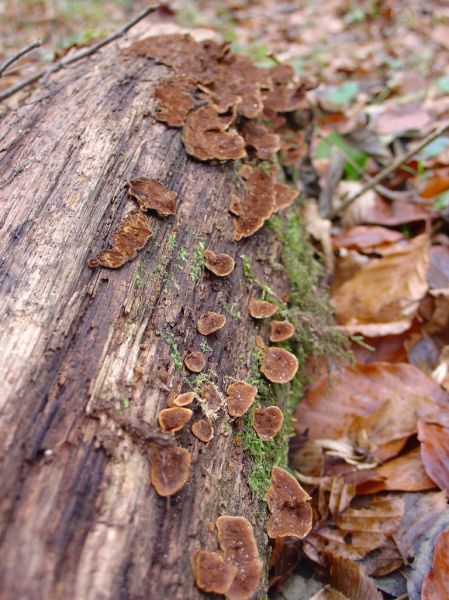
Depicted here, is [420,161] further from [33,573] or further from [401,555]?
[33,573]

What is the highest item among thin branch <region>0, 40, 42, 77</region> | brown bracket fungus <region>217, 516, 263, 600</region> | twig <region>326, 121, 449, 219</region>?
thin branch <region>0, 40, 42, 77</region>

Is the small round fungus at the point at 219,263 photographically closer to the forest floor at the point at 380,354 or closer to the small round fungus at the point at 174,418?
the small round fungus at the point at 174,418

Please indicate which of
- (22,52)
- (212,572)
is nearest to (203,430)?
(212,572)

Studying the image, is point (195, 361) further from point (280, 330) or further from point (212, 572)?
point (212, 572)

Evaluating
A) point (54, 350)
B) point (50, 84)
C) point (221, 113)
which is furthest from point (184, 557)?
point (50, 84)

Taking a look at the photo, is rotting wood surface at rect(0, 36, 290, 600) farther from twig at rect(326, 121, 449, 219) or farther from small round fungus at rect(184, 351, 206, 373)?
twig at rect(326, 121, 449, 219)

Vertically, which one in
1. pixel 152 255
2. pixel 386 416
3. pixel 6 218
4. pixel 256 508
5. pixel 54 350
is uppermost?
pixel 6 218

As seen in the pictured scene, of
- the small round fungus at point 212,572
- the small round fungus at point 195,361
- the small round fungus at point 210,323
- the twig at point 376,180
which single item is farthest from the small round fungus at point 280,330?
the twig at point 376,180

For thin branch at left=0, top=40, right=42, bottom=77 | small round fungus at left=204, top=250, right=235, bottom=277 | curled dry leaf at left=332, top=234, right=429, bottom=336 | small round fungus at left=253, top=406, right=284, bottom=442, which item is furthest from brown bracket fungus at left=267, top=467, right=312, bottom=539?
thin branch at left=0, top=40, right=42, bottom=77
